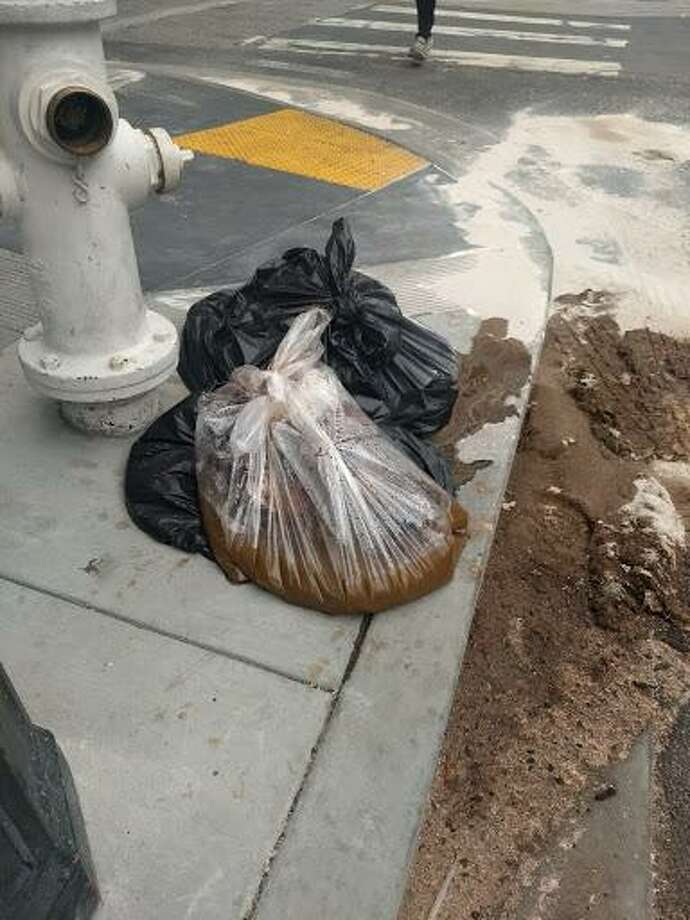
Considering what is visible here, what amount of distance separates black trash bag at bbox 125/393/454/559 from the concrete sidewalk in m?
0.05

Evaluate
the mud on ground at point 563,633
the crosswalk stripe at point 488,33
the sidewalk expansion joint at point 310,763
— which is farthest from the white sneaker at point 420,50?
the sidewalk expansion joint at point 310,763

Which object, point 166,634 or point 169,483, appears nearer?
point 166,634

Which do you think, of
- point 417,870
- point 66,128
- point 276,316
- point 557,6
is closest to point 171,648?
point 417,870

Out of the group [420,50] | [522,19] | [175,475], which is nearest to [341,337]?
[175,475]

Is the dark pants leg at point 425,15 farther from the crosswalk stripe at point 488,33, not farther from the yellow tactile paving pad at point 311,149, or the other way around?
the yellow tactile paving pad at point 311,149

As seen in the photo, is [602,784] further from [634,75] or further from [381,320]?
[634,75]

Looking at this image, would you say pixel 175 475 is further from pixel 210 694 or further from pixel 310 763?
pixel 310 763

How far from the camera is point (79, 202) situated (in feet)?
7.04

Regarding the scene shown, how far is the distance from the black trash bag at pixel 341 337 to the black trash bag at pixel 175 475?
12cm

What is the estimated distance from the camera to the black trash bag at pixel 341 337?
242cm

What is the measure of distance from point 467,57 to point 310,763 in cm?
836

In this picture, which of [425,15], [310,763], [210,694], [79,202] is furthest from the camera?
[425,15]

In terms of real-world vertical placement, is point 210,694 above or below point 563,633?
above

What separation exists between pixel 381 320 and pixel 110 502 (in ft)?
3.16
